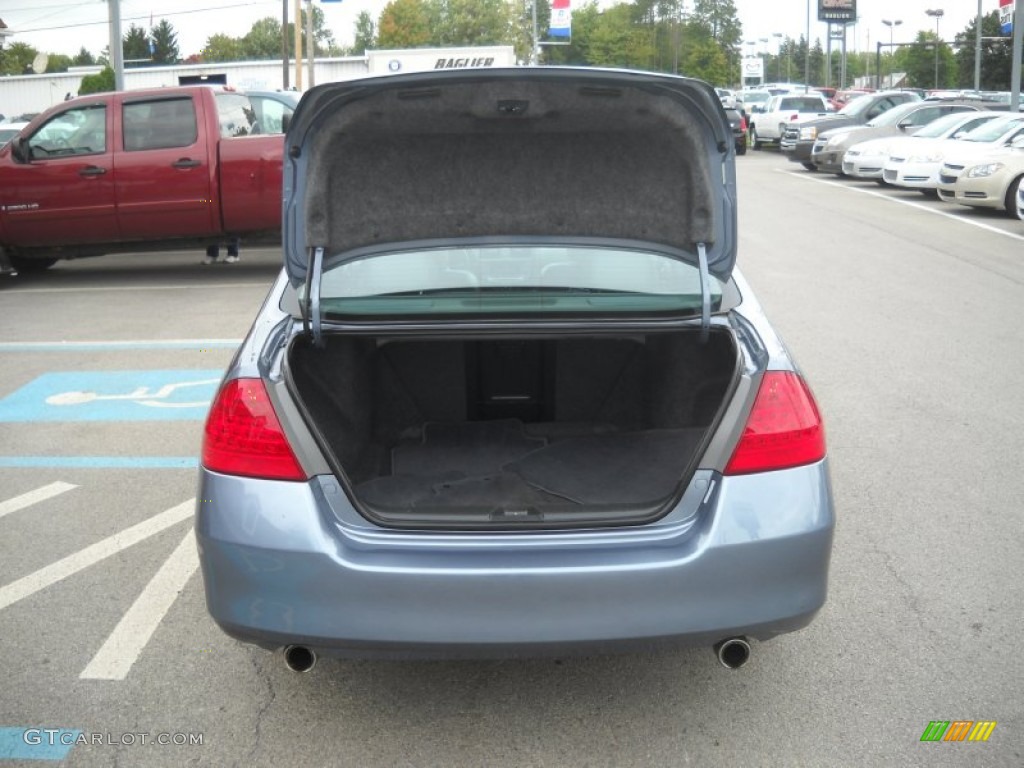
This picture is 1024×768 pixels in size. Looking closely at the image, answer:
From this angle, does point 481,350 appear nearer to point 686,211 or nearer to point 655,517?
point 686,211

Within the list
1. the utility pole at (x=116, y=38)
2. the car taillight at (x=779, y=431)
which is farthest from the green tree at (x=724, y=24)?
the car taillight at (x=779, y=431)

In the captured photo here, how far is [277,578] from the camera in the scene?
9.89 feet

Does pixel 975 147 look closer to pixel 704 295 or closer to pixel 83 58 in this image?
pixel 704 295

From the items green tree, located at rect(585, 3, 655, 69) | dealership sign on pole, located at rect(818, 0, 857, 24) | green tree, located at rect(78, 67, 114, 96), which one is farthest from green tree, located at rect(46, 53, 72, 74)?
green tree, located at rect(78, 67, 114, 96)

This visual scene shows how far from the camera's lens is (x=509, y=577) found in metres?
2.94

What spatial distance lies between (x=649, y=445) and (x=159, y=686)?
1.85m

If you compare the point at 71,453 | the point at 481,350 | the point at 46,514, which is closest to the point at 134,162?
the point at 71,453

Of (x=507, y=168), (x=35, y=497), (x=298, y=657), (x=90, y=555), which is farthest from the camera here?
(x=35, y=497)

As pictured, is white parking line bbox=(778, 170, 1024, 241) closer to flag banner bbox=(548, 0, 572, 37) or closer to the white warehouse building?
the white warehouse building

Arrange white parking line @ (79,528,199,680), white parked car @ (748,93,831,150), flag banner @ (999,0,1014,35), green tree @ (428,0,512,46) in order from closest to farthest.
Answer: white parking line @ (79,528,199,680), flag banner @ (999,0,1014,35), white parked car @ (748,93,831,150), green tree @ (428,0,512,46)

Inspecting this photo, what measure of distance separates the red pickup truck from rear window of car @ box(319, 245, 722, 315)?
8.58 metres

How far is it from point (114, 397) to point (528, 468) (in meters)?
4.51

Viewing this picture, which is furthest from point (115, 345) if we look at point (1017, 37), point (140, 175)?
point (1017, 37)

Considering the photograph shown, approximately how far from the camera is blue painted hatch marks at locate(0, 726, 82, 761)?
3.27 metres
